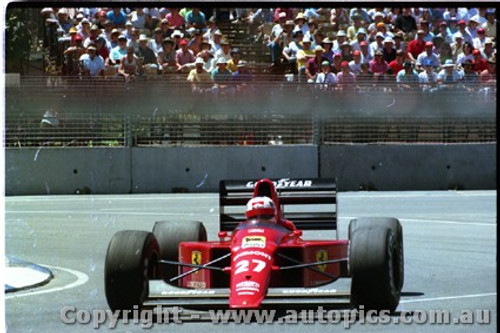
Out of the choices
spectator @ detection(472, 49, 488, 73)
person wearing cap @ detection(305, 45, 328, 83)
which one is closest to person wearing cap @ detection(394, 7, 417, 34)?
person wearing cap @ detection(305, 45, 328, 83)

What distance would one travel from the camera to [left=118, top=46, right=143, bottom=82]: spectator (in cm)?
2055

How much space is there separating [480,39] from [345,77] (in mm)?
8309

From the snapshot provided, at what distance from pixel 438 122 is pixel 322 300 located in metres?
16.3

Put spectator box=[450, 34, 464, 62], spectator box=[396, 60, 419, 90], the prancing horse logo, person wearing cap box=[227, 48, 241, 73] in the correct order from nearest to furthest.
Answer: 1. the prancing horse logo
2. spectator box=[450, 34, 464, 62]
3. spectator box=[396, 60, 419, 90]
4. person wearing cap box=[227, 48, 241, 73]

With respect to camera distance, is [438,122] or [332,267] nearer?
[332,267]

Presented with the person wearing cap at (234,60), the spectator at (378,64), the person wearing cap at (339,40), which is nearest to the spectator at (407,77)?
the spectator at (378,64)

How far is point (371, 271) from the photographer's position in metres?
7.41

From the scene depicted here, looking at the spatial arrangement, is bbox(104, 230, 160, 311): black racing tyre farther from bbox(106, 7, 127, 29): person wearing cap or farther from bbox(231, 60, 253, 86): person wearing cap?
bbox(231, 60, 253, 86): person wearing cap

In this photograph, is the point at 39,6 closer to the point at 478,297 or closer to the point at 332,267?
the point at 332,267

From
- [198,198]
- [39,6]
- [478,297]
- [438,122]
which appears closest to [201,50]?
[198,198]

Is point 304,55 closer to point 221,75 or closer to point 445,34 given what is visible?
point 221,75

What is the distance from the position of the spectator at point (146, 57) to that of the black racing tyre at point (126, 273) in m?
11.7

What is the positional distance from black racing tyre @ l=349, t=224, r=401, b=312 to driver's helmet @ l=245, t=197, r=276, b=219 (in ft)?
3.57

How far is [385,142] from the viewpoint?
2312 cm
